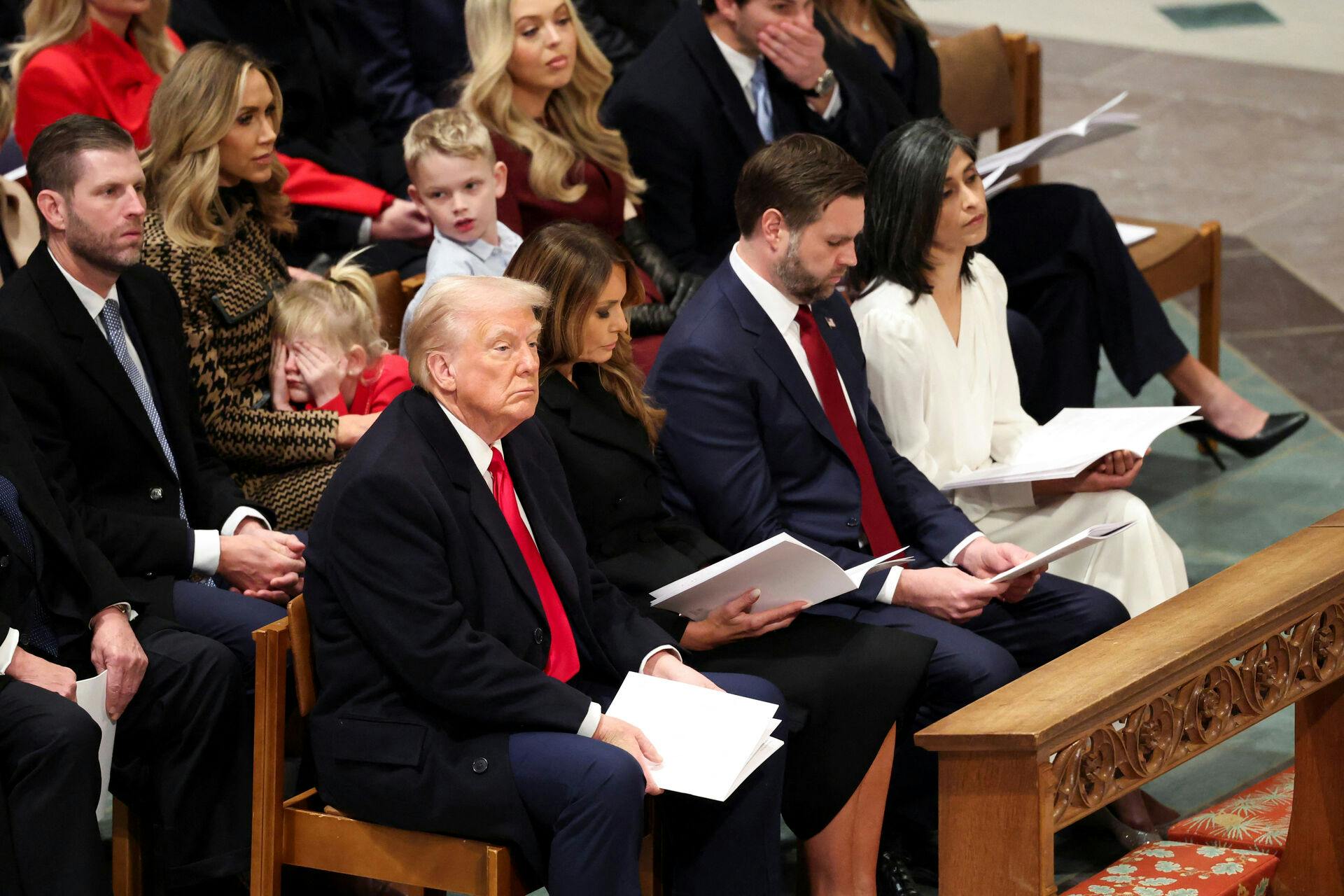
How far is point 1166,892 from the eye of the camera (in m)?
2.86

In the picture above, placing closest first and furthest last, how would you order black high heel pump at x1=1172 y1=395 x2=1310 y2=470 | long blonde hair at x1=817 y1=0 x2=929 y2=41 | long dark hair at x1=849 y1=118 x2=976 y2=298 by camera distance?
long dark hair at x1=849 y1=118 x2=976 y2=298
black high heel pump at x1=1172 y1=395 x2=1310 y2=470
long blonde hair at x1=817 y1=0 x2=929 y2=41

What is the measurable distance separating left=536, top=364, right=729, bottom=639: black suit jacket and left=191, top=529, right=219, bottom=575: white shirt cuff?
2.22 ft

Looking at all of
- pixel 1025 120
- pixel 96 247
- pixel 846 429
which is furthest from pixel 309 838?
pixel 1025 120

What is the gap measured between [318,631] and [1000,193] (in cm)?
295

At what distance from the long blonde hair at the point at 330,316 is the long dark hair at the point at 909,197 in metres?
1.09

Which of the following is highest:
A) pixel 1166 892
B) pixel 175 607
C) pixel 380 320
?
pixel 380 320

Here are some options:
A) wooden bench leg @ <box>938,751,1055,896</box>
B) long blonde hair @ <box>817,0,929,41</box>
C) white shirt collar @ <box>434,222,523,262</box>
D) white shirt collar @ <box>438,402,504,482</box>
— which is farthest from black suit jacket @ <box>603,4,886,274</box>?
wooden bench leg @ <box>938,751,1055,896</box>

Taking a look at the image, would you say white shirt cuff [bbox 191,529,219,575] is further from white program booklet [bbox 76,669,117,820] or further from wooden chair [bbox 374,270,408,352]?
wooden chair [bbox 374,270,408,352]

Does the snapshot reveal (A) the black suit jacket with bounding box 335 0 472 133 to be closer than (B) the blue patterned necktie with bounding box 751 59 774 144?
No

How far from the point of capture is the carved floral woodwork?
2.67 m

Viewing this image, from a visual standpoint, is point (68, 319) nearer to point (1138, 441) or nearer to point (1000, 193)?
point (1138, 441)

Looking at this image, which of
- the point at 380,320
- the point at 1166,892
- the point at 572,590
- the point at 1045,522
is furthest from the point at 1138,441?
the point at 380,320

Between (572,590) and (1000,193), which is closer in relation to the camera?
(572,590)

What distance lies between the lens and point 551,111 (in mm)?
4566
